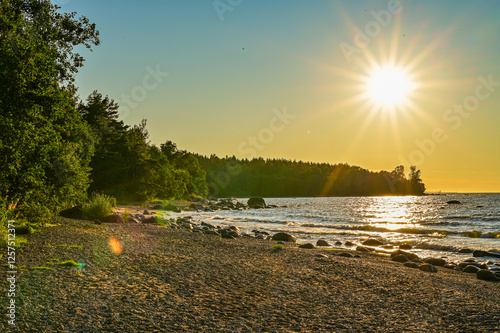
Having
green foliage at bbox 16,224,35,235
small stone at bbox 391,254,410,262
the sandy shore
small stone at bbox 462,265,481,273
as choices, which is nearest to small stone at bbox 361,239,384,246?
small stone at bbox 391,254,410,262

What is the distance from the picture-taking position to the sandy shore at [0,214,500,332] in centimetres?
645

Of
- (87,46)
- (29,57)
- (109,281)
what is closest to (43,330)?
(109,281)

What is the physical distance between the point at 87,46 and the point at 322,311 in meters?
19.4

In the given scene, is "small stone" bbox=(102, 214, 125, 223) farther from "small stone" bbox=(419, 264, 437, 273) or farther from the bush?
"small stone" bbox=(419, 264, 437, 273)

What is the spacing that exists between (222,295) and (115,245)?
6.61 metres

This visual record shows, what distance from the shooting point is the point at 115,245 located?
43.6 feet

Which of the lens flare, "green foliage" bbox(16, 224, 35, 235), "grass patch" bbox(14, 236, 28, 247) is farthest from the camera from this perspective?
"green foliage" bbox(16, 224, 35, 235)

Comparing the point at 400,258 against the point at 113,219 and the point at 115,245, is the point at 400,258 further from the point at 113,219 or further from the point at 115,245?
the point at 113,219

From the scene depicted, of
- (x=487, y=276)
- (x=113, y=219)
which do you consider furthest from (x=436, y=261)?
(x=113, y=219)

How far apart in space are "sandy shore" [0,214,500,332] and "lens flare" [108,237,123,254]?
0.21 meters

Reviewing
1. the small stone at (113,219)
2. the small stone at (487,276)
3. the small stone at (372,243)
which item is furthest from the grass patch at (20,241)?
the small stone at (372,243)

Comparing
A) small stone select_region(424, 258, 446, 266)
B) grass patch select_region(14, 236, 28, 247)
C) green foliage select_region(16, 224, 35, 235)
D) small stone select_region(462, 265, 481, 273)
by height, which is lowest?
small stone select_region(424, 258, 446, 266)

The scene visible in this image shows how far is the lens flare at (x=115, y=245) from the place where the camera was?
12252mm

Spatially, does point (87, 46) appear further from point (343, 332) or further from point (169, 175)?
point (169, 175)
